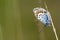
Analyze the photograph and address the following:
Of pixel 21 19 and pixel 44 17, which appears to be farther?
pixel 21 19

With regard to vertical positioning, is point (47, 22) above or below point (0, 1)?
below

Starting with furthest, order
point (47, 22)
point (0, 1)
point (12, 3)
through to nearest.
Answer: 1. point (12, 3)
2. point (0, 1)
3. point (47, 22)

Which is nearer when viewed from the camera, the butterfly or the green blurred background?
the butterfly

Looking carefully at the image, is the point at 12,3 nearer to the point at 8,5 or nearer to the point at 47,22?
the point at 8,5

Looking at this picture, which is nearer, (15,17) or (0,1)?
(0,1)

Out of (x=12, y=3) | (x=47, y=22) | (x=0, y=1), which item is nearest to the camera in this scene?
(x=47, y=22)

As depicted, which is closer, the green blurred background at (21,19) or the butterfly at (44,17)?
the butterfly at (44,17)

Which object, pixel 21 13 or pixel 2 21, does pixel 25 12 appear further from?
pixel 2 21

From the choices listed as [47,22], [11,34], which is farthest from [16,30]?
[47,22]
